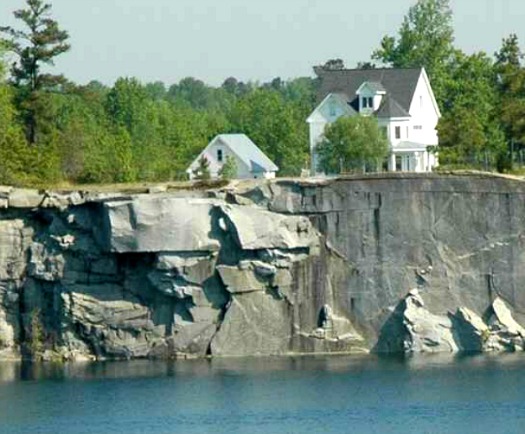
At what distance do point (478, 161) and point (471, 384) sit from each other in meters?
29.5

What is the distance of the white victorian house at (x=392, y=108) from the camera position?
342 ft

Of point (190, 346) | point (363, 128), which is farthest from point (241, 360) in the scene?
point (363, 128)

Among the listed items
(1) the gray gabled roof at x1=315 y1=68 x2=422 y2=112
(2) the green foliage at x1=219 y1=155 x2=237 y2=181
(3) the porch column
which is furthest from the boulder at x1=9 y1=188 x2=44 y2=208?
(1) the gray gabled roof at x1=315 y1=68 x2=422 y2=112

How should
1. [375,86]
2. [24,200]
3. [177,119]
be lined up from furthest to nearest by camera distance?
[177,119], [375,86], [24,200]

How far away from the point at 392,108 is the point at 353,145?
257 inches

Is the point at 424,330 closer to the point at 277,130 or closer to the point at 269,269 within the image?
the point at 269,269

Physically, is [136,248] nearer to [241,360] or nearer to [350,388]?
[241,360]

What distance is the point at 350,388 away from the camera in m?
70.3

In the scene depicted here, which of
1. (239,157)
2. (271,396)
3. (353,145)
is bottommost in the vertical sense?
(271,396)

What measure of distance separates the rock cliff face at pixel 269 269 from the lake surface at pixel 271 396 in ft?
5.61

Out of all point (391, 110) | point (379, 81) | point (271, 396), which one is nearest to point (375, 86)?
point (379, 81)

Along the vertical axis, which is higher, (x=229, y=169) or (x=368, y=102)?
(x=368, y=102)

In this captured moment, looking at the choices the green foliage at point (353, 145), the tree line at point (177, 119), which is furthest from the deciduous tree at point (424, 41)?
the green foliage at point (353, 145)

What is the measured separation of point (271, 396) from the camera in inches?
2719
